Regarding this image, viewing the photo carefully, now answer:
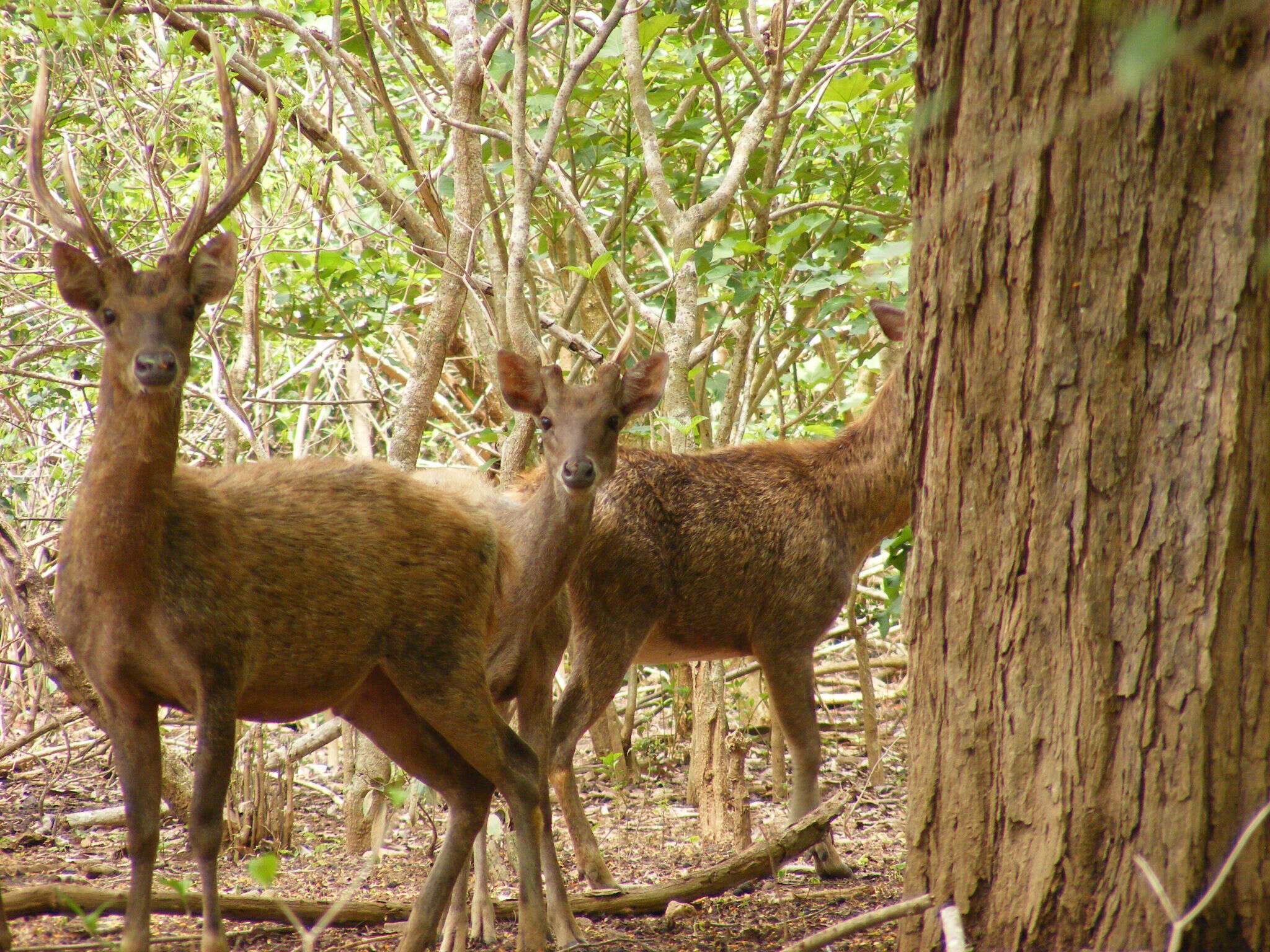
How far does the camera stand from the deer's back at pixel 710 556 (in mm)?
5609

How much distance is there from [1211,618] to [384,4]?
571 cm

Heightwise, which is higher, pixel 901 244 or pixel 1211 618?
pixel 901 244

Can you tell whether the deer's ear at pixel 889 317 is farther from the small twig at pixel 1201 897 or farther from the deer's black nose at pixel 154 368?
the deer's black nose at pixel 154 368

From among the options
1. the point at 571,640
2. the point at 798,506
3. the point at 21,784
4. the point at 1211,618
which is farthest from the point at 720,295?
the point at 21,784

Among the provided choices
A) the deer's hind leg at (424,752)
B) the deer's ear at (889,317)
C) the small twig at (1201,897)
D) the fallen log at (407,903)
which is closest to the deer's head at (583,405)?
the deer's hind leg at (424,752)

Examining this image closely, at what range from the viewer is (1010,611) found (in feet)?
10.3

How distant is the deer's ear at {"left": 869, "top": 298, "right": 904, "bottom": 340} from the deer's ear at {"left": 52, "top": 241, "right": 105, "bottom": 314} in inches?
142

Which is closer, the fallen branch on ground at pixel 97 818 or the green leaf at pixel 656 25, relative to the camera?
the green leaf at pixel 656 25

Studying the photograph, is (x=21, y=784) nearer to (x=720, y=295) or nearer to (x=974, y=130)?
(x=720, y=295)

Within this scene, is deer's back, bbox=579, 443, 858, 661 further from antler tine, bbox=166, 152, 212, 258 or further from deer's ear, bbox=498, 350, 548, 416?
antler tine, bbox=166, 152, 212, 258

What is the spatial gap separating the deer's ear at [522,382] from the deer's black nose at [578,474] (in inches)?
18.3

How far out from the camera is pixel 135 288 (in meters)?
3.71

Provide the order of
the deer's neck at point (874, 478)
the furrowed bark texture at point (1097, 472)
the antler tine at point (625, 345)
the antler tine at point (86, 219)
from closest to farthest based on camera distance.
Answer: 1. the furrowed bark texture at point (1097, 472)
2. the antler tine at point (86, 219)
3. the antler tine at point (625, 345)
4. the deer's neck at point (874, 478)

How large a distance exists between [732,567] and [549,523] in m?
1.25
